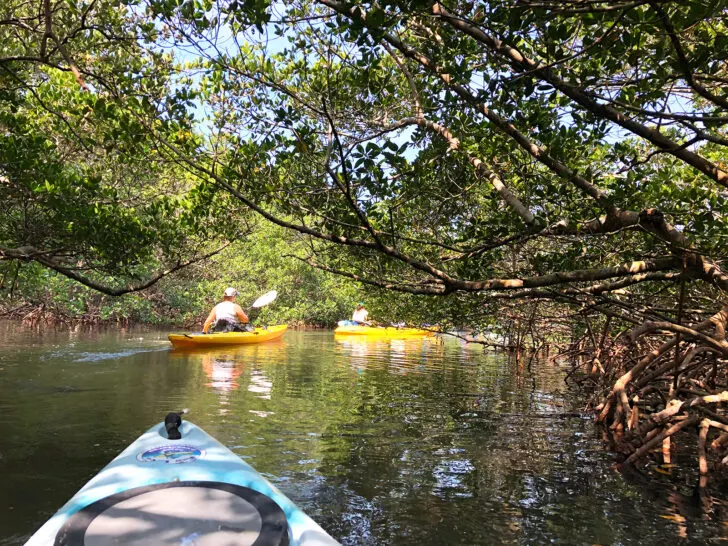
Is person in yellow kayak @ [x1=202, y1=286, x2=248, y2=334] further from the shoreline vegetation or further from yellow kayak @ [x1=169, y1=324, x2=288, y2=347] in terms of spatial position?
the shoreline vegetation

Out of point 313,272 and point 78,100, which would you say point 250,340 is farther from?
point 313,272

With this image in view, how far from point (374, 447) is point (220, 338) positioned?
8.50 meters

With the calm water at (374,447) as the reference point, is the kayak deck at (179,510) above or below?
above

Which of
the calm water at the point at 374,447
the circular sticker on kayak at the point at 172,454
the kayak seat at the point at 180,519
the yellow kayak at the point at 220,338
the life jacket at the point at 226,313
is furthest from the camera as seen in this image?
the life jacket at the point at 226,313

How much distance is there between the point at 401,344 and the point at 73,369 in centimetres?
1147

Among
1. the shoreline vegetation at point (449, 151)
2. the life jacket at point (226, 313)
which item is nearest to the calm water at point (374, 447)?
the shoreline vegetation at point (449, 151)

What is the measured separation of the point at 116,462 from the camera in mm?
3123

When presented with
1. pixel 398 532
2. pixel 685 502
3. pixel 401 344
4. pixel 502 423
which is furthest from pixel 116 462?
pixel 401 344

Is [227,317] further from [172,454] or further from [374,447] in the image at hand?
[172,454]

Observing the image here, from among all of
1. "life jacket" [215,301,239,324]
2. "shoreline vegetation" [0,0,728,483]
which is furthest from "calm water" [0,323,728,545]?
"life jacket" [215,301,239,324]

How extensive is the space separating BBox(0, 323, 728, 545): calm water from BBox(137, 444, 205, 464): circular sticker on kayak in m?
0.90

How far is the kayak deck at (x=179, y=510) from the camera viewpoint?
2.14m

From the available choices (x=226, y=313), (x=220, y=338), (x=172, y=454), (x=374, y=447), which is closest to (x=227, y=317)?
(x=226, y=313)

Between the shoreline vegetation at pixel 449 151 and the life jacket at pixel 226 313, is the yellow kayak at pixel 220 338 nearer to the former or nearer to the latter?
the life jacket at pixel 226 313
